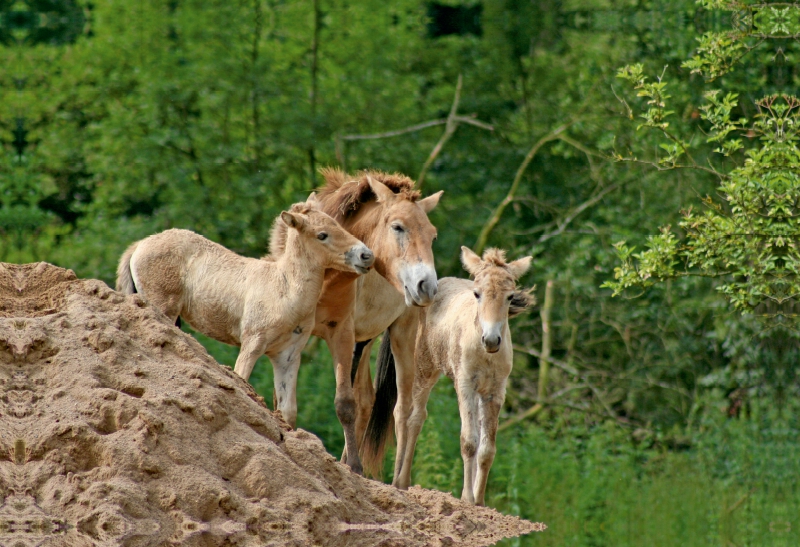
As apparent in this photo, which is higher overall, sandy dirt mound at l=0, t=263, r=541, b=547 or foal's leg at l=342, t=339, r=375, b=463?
sandy dirt mound at l=0, t=263, r=541, b=547

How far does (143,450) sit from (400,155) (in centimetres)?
1085

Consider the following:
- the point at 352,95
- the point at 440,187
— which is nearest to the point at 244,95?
the point at 352,95

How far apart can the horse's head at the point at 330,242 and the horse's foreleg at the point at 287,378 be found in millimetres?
702

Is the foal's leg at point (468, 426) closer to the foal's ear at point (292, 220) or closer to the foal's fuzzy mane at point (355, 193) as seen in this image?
the foal's fuzzy mane at point (355, 193)

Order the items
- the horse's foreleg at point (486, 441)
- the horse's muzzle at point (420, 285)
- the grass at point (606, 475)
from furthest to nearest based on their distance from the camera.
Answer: the grass at point (606, 475) → the horse's foreleg at point (486, 441) → the horse's muzzle at point (420, 285)

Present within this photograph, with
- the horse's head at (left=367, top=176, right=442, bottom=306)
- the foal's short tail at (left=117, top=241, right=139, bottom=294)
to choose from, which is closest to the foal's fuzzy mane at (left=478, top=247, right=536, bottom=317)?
the horse's head at (left=367, top=176, right=442, bottom=306)

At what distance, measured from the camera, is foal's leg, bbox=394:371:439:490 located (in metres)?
8.33

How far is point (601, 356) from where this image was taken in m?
15.3

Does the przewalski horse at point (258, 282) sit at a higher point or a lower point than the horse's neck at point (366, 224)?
lower

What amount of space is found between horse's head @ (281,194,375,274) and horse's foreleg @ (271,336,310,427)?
702mm

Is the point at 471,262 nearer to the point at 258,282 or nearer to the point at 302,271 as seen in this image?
the point at 302,271

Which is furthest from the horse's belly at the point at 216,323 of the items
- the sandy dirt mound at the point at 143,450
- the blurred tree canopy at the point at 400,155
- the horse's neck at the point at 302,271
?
the blurred tree canopy at the point at 400,155

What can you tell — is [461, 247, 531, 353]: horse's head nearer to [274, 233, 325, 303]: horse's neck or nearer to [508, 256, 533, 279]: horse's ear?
[508, 256, 533, 279]: horse's ear

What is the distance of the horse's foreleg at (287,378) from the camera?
24.4 ft
